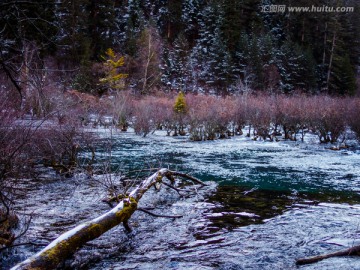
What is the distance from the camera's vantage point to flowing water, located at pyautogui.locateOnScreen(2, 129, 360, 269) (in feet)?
18.7

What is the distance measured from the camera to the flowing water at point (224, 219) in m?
5.70

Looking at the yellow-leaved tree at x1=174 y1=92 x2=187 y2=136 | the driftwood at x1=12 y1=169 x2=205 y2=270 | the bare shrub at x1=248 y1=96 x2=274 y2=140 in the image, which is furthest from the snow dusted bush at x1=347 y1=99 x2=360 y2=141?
the driftwood at x1=12 y1=169 x2=205 y2=270

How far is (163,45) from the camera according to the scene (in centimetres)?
5384

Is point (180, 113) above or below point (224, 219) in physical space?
Answer: above

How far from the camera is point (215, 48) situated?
5016 centimetres

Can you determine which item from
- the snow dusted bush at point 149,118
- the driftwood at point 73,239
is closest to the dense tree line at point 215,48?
the snow dusted bush at point 149,118

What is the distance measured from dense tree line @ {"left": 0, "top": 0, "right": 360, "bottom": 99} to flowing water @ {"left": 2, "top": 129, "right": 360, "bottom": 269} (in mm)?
30485

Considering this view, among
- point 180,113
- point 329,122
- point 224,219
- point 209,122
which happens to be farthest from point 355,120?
point 224,219

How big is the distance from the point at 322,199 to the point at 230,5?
51.6 meters

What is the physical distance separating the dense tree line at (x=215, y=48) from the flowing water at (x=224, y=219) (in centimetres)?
3048

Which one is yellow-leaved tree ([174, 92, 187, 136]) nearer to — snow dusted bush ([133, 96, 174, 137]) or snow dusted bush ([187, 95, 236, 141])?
snow dusted bush ([133, 96, 174, 137])

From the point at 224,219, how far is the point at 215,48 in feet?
147

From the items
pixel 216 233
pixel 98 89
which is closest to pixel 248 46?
pixel 98 89

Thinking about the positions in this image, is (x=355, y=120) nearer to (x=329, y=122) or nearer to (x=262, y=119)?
(x=329, y=122)
